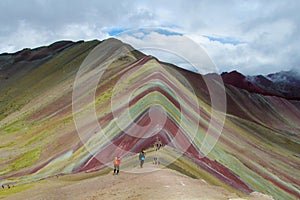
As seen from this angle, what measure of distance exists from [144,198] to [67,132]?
4084cm

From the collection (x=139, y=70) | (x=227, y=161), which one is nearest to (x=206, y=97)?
(x=139, y=70)

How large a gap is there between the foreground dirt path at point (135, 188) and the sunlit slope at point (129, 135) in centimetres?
452

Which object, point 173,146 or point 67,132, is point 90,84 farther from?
point 173,146

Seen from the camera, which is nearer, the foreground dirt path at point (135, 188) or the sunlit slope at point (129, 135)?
the foreground dirt path at point (135, 188)

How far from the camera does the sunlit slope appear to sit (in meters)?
40.6

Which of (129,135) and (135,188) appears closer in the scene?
(135,188)

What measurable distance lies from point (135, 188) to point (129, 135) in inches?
696

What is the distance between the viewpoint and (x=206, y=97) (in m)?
106

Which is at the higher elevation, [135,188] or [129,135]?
[129,135]

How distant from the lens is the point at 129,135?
139ft

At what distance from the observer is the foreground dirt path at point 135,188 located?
73.6 feet

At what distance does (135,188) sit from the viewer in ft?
81.2

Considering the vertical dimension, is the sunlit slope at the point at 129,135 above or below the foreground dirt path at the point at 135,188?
above

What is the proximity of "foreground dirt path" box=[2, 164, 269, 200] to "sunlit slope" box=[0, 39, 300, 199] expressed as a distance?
4516 mm
